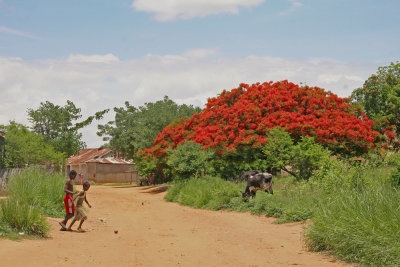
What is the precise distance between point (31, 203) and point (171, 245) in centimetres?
531

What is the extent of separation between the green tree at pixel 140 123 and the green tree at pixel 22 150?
565cm

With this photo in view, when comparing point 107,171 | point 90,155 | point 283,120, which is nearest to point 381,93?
point 283,120

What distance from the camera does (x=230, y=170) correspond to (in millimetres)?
25062

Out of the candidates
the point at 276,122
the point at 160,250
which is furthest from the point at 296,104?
the point at 160,250

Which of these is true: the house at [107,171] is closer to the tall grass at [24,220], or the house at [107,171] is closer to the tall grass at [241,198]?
the tall grass at [241,198]

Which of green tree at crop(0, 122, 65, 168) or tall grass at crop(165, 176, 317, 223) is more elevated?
green tree at crop(0, 122, 65, 168)

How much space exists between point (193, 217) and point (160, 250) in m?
6.54

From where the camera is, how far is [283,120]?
72.0 ft

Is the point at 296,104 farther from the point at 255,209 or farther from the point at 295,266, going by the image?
the point at 295,266

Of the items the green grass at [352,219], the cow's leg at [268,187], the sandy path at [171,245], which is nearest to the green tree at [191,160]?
the cow's leg at [268,187]

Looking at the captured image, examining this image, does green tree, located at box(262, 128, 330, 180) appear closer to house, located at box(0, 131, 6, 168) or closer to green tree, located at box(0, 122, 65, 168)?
green tree, located at box(0, 122, 65, 168)

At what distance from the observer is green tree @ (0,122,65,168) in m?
32.2

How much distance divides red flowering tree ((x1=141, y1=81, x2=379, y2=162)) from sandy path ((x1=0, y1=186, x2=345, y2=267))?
Result: 290 inches

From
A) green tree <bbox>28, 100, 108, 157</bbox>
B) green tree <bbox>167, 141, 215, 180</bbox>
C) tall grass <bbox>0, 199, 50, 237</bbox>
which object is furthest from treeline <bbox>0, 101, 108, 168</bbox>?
tall grass <bbox>0, 199, 50, 237</bbox>
